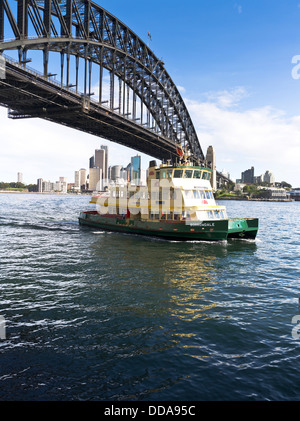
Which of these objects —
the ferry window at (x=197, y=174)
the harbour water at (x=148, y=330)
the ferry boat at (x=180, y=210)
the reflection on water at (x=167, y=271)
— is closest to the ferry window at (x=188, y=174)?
the ferry boat at (x=180, y=210)

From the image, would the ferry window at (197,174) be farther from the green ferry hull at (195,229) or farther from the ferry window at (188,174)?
the green ferry hull at (195,229)

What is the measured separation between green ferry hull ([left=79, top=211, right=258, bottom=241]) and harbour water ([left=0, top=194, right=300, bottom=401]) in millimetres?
7537

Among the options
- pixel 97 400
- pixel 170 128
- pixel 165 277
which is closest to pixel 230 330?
pixel 97 400

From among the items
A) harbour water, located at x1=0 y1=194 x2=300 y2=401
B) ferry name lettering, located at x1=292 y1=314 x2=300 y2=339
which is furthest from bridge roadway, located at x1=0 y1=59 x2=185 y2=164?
ferry name lettering, located at x1=292 y1=314 x2=300 y2=339

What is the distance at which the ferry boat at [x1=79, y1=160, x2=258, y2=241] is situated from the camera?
1102 inches

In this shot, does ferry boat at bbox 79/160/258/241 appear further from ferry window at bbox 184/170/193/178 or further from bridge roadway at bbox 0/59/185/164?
bridge roadway at bbox 0/59/185/164

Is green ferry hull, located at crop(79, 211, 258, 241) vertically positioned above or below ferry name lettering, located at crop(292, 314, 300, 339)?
above

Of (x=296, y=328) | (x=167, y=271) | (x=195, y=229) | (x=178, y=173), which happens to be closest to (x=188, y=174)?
(x=178, y=173)

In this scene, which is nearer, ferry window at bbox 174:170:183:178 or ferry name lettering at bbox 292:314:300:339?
ferry name lettering at bbox 292:314:300:339

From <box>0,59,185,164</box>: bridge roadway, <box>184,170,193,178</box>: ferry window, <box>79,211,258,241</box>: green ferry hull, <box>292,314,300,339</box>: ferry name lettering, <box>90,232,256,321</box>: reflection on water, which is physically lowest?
<box>292,314,300,339</box>: ferry name lettering

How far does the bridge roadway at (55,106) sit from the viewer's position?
42.0 meters

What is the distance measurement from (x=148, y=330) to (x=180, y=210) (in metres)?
19.9

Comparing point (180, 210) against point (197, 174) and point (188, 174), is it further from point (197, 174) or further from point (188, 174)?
point (197, 174)

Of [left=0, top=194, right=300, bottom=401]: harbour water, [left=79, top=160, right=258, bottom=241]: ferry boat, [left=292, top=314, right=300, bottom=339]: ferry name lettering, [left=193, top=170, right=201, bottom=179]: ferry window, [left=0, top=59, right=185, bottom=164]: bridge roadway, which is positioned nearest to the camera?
[left=0, top=194, right=300, bottom=401]: harbour water
